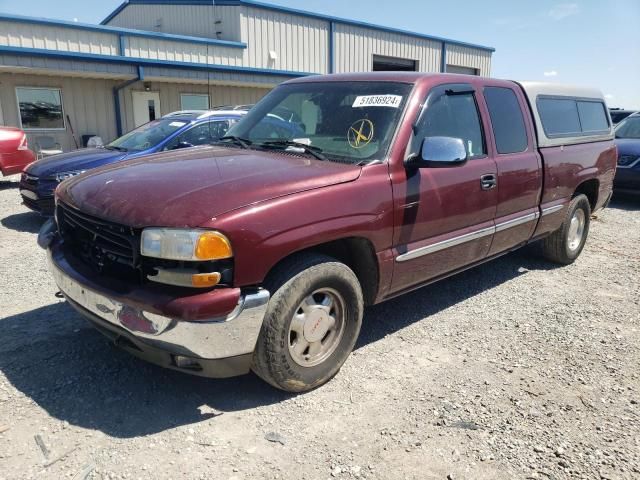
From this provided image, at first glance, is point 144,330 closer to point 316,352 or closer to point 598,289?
point 316,352

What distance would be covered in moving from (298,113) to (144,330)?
212 centimetres

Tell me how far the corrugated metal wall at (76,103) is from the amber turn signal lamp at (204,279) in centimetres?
1467

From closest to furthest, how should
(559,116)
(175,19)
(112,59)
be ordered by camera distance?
(559,116) → (112,59) → (175,19)

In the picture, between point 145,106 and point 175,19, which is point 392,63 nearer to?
point 175,19

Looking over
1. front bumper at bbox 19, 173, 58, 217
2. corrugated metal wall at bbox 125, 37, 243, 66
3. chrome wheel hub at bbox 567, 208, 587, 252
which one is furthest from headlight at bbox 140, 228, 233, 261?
corrugated metal wall at bbox 125, 37, 243, 66

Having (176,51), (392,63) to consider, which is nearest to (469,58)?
(392,63)

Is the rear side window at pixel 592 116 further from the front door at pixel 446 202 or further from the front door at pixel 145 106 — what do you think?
the front door at pixel 145 106

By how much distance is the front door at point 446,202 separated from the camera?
3.52 metres

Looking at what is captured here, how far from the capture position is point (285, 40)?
2053 cm

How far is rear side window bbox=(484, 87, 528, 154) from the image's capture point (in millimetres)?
4387

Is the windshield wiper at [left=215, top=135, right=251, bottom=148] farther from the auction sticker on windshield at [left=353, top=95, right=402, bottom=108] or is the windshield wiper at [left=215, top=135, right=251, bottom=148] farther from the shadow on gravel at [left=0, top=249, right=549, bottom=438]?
the shadow on gravel at [left=0, top=249, right=549, bottom=438]

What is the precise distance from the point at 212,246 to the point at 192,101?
1652 centimetres

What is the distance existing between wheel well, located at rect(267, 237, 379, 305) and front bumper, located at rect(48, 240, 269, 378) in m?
0.71

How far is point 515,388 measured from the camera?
330 cm
